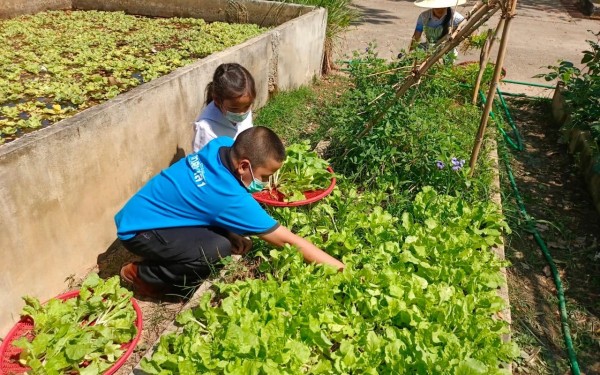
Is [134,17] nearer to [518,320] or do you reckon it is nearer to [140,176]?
[140,176]

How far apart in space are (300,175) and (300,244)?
89 cm

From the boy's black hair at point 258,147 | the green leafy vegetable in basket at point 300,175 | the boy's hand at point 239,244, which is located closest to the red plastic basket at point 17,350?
the boy's hand at point 239,244

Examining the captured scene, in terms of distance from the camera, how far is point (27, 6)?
6.61 meters

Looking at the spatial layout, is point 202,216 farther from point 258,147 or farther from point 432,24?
point 432,24

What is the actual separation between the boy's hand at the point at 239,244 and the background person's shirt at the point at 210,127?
2.52ft

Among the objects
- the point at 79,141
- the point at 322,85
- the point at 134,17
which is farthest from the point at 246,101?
the point at 134,17

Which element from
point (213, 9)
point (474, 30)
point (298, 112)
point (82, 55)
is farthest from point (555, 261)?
point (213, 9)

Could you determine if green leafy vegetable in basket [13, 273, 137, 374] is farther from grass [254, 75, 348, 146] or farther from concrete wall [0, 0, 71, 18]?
concrete wall [0, 0, 71, 18]

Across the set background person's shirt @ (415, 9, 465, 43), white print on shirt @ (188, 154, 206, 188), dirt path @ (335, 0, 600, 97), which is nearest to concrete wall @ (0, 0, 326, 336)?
white print on shirt @ (188, 154, 206, 188)

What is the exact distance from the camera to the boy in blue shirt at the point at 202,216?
234cm

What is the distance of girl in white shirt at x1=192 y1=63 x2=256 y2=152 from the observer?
122 inches

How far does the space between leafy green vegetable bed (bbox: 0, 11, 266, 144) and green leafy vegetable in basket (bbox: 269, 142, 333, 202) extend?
1661mm

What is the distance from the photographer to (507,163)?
421 centimetres

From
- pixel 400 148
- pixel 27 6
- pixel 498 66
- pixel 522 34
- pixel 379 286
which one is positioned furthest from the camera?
pixel 522 34
